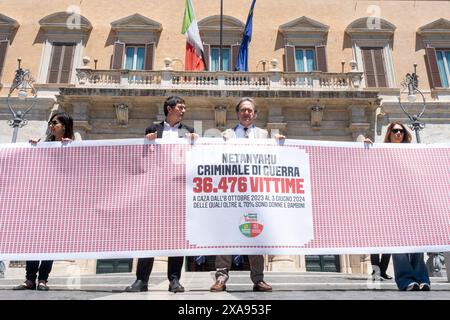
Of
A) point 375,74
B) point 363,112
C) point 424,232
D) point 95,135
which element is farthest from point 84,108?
point 424,232

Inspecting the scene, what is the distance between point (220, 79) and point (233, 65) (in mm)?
1921

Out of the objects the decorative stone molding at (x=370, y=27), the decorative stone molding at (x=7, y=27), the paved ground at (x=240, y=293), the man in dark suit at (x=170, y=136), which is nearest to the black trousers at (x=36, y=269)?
the paved ground at (x=240, y=293)

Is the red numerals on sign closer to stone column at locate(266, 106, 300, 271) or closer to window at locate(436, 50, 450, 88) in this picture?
stone column at locate(266, 106, 300, 271)

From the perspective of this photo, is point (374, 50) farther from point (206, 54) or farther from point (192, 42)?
point (192, 42)

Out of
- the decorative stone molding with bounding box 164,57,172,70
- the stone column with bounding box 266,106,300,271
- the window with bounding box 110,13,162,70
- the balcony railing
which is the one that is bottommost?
the stone column with bounding box 266,106,300,271

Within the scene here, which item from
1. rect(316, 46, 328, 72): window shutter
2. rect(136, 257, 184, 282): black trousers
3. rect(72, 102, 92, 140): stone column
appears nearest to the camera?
rect(136, 257, 184, 282): black trousers

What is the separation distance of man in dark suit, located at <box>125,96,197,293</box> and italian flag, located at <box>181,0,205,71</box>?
34.3 ft

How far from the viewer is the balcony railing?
14445 mm

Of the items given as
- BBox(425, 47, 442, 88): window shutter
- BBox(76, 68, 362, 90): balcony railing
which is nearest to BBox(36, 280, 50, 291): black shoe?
BBox(76, 68, 362, 90): balcony railing

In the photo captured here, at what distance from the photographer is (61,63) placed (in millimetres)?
15914

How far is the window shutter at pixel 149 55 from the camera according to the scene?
16.0m

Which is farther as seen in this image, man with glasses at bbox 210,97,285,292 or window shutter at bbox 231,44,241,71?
window shutter at bbox 231,44,241,71
